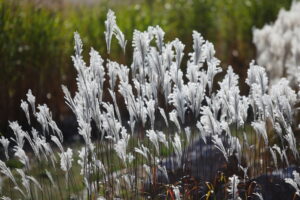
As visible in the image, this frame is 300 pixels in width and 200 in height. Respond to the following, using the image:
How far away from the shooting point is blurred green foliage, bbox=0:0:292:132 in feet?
21.9

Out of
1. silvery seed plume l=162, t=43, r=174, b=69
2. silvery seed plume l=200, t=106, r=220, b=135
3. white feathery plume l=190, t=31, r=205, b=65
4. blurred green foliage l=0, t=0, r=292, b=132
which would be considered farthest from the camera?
blurred green foliage l=0, t=0, r=292, b=132

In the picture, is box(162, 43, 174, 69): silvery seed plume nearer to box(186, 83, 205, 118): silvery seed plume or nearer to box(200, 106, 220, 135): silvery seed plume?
box(186, 83, 205, 118): silvery seed plume

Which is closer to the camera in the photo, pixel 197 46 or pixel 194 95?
pixel 194 95

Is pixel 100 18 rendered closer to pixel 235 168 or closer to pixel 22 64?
pixel 22 64

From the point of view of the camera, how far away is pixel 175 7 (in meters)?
9.17

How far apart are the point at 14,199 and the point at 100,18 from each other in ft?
13.5

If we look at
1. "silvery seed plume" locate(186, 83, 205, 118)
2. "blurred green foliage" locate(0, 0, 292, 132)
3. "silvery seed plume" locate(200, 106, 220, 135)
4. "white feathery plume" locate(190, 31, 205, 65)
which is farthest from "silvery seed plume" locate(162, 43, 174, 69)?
"blurred green foliage" locate(0, 0, 292, 132)

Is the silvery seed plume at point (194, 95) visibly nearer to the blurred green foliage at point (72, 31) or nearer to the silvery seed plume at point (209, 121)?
the silvery seed plume at point (209, 121)

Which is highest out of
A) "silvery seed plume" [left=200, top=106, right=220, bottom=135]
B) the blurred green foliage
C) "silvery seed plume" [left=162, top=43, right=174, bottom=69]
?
the blurred green foliage

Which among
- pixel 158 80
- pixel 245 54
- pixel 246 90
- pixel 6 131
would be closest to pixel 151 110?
pixel 158 80

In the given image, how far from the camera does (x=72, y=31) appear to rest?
7.59m

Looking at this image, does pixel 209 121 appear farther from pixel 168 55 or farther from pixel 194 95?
pixel 168 55

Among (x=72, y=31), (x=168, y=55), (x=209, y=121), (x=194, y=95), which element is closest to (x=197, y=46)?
(x=168, y=55)

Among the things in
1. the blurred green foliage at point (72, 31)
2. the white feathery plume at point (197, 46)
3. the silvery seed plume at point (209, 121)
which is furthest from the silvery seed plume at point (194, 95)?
the blurred green foliage at point (72, 31)
